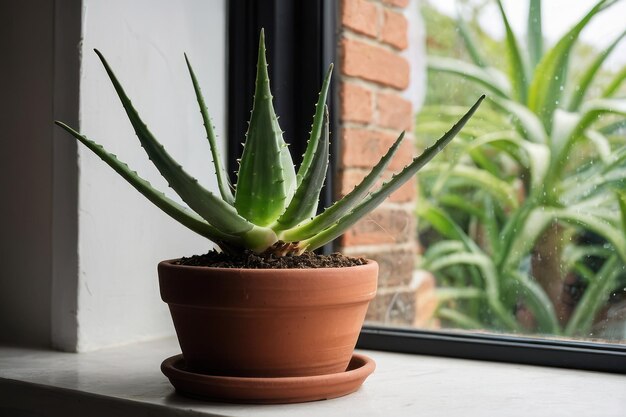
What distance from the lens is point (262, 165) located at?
2.81 feet

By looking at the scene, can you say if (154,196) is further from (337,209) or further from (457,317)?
(457,317)

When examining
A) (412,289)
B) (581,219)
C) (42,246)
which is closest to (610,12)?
(581,219)

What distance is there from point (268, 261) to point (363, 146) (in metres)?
→ 0.66

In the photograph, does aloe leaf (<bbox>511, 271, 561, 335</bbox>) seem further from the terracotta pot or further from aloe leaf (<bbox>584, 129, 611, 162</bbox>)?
the terracotta pot

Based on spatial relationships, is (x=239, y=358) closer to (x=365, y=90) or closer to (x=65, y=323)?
(x=65, y=323)

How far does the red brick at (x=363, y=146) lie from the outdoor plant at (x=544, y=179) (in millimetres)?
161

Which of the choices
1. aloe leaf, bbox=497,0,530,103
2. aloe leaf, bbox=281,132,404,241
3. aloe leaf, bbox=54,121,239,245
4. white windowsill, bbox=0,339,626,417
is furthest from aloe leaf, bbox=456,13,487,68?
aloe leaf, bbox=54,121,239,245

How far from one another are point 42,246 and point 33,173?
121 mm

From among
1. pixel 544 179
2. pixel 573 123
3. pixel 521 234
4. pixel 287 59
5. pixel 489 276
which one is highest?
pixel 287 59

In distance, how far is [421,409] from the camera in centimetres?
87

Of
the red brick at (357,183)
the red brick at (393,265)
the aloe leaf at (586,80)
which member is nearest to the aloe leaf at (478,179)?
the red brick at (357,183)

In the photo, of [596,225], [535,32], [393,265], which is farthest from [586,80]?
[393,265]

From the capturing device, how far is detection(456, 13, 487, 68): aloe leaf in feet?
5.54

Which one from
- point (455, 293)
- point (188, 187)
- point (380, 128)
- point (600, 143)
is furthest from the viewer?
point (455, 293)
